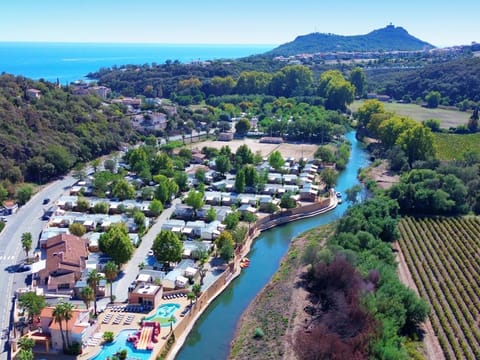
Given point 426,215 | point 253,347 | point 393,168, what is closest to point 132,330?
point 253,347

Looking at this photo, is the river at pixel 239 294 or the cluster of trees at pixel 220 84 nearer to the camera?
the river at pixel 239 294

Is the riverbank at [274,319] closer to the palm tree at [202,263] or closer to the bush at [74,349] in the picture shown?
the palm tree at [202,263]

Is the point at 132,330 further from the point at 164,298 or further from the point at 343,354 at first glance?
the point at 343,354

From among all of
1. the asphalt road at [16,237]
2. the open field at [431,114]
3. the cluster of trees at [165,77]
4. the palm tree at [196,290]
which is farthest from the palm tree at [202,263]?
the cluster of trees at [165,77]

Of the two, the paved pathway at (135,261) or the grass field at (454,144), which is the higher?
the grass field at (454,144)

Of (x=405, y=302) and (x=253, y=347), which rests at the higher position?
(x=405, y=302)

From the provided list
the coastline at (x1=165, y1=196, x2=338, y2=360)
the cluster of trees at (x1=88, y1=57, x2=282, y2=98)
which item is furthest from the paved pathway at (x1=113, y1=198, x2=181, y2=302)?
the cluster of trees at (x1=88, y1=57, x2=282, y2=98)

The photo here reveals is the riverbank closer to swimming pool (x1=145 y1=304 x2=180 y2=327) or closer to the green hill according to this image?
swimming pool (x1=145 y1=304 x2=180 y2=327)

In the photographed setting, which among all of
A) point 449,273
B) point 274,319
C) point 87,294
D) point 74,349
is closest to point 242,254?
point 274,319
